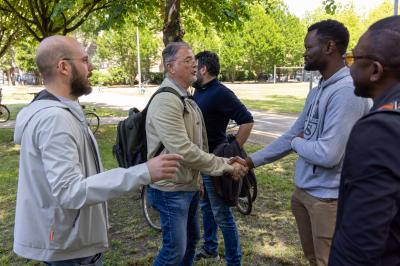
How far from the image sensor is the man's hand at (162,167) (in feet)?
5.81

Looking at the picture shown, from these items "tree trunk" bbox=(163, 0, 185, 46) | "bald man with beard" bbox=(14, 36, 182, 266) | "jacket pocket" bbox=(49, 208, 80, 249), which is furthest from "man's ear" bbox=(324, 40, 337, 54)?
"tree trunk" bbox=(163, 0, 185, 46)

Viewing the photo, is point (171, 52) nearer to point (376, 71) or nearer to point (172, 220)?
point (172, 220)

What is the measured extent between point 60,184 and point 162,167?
0.44 metres

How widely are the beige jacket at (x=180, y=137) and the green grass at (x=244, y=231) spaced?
1428 millimetres

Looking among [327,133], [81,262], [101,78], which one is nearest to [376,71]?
[327,133]

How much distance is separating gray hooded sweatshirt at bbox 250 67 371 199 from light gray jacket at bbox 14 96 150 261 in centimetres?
110

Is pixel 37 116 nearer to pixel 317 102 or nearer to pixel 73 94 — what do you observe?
pixel 73 94

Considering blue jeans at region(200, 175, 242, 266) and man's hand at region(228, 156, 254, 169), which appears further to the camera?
blue jeans at region(200, 175, 242, 266)

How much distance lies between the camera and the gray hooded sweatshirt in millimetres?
2260

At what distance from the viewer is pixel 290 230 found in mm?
4668

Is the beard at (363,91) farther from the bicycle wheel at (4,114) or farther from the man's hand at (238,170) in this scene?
the bicycle wheel at (4,114)

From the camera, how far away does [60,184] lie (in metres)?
1.69

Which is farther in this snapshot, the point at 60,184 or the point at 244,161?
the point at 244,161

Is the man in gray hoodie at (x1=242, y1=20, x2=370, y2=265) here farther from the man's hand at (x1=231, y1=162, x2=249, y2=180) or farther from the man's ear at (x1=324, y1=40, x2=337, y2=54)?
the man's hand at (x1=231, y1=162, x2=249, y2=180)
